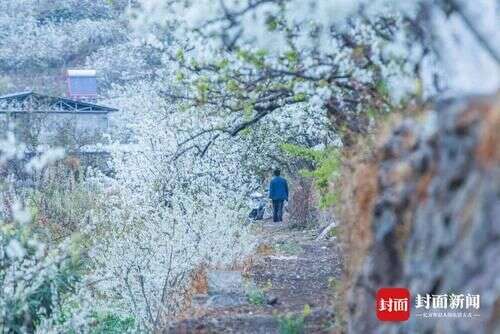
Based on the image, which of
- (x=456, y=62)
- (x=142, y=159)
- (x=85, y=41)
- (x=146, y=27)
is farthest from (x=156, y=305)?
(x=85, y=41)

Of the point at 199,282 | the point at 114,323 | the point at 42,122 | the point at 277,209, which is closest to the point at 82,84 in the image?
the point at 42,122

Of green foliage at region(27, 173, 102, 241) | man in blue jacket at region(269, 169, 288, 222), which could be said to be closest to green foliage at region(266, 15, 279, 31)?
green foliage at region(27, 173, 102, 241)

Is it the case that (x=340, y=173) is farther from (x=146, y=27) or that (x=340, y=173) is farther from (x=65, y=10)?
(x=65, y=10)

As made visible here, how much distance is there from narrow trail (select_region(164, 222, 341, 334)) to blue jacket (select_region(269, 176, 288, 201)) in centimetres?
613

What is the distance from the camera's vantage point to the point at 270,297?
692cm

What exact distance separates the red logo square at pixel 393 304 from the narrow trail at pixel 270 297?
1973 millimetres

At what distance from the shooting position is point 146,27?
6438mm

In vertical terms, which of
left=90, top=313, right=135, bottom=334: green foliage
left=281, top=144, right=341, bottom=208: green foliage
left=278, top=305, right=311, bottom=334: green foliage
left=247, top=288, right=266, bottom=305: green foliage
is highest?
left=281, top=144, right=341, bottom=208: green foliage

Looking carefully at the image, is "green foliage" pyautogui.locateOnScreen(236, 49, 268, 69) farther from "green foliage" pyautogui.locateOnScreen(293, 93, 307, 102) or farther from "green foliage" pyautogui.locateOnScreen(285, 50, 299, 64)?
"green foliage" pyautogui.locateOnScreen(293, 93, 307, 102)

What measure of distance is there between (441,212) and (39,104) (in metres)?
21.9

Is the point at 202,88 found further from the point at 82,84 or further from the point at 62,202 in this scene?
the point at 82,84

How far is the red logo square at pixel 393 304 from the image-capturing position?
9.95ft

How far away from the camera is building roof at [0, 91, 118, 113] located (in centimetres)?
2167

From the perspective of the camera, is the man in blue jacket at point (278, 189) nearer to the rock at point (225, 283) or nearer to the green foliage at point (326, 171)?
the green foliage at point (326, 171)
